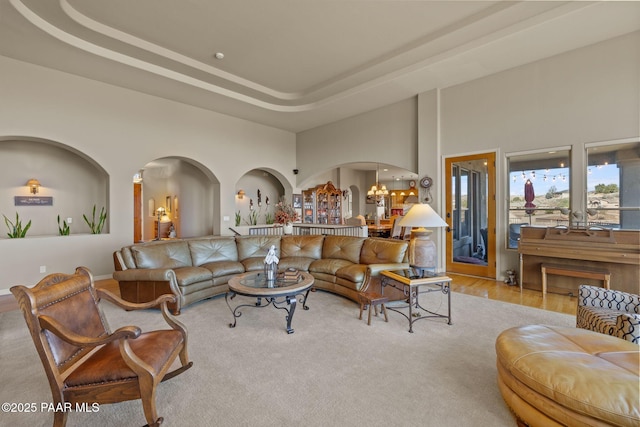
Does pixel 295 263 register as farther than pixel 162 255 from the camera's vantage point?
Yes

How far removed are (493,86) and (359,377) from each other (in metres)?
5.52

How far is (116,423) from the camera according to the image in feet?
6.18

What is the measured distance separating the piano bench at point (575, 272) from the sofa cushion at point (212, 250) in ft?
16.4

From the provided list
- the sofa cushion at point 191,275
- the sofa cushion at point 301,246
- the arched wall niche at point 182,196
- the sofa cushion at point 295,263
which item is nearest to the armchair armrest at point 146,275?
the sofa cushion at point 191,275

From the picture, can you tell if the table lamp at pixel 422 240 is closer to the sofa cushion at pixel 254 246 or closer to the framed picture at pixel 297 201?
the sofa cushion at pixel 254 246

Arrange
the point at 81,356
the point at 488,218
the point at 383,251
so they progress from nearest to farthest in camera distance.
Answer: the point at 81,356, the point at 383,251, the point at 488,218

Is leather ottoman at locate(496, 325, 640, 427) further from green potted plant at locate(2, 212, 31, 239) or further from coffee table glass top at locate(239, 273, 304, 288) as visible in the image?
green potted plant at locate(2, 212, 31, 239)

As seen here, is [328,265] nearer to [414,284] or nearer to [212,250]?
[414,284]

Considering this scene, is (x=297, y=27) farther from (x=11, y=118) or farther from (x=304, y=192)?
(x=304, y=192)

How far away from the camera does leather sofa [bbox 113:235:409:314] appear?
3.90 m

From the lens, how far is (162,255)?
4441 mm

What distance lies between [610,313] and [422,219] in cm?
185

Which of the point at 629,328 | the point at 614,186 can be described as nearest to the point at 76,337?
the point at 629,328

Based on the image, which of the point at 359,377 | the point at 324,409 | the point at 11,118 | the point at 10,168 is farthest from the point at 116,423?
the point at 10,168
